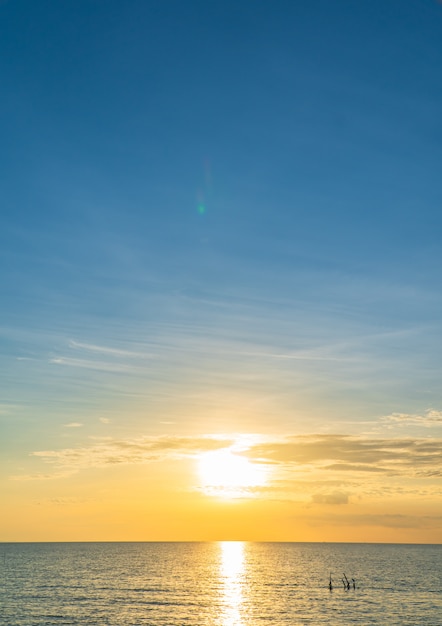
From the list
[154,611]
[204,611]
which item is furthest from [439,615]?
[154,611]

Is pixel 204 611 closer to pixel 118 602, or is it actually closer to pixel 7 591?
pixel 118 602

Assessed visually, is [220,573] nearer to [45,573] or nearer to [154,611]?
[45,573]

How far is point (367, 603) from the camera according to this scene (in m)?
112

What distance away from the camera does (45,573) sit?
174500 millimetres

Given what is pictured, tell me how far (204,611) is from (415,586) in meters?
67.4

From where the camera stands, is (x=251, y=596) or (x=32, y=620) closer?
(x=32, y=620)

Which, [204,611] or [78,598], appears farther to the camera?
[78,598]

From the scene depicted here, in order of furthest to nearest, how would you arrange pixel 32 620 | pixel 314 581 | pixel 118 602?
pixel 314 581 < pixel 118 602 < pixel 32 620

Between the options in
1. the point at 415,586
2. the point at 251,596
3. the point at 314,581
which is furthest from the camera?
the point at 314,581

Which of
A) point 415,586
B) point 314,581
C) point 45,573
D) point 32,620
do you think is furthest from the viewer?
point 45,573

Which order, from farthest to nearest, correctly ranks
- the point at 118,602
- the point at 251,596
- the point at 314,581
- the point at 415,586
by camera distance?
Answer: the point at 314,581 → the point at 415,586 → the point at 251,596 → the point at 118,602

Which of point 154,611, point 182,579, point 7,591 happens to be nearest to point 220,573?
point 182,579

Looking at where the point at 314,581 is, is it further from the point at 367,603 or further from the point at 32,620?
the point at 32,620

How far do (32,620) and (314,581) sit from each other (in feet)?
291
